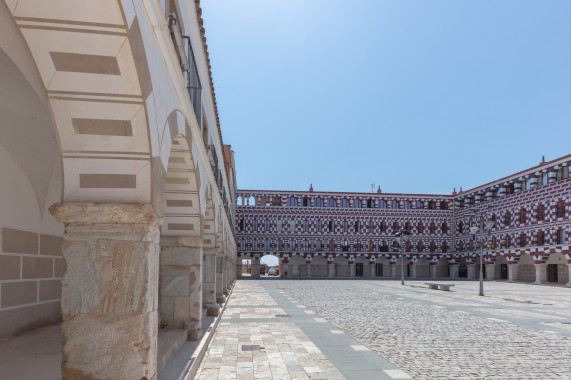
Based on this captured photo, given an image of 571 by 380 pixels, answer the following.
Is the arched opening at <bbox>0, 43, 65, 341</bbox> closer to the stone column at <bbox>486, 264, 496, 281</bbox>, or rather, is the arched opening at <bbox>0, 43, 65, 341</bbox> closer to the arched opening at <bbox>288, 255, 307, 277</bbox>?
the arched opening at <bbox>288, 255, 307, 277</bbox>

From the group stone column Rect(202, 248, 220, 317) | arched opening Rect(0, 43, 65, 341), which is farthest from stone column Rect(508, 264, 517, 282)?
arched opening Rect(0, 43, 65, 341)

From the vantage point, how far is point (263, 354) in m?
7.85

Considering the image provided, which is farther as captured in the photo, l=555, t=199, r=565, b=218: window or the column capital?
l=555, t=199, r=565, b=218: window

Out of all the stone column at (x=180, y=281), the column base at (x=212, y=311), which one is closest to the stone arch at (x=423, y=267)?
the column base at (x=212, y=311)

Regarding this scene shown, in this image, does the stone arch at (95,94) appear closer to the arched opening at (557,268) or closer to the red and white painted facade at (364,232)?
the arched opening at (557,268)

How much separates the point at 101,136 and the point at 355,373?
528 cm

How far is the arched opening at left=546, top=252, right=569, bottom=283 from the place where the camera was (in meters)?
37.3

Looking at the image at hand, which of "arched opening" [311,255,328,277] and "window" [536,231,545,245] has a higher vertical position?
"window" [536,231,545,245]

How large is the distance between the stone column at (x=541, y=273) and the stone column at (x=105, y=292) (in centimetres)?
4121

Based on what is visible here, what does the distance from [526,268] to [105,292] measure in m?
46.8

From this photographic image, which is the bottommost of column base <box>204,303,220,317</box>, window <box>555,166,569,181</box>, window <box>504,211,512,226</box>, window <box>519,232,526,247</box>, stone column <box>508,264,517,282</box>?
stone column <box>508,264,517,282</box>

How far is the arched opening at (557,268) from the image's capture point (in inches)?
1468

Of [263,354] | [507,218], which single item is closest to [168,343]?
[263,354]

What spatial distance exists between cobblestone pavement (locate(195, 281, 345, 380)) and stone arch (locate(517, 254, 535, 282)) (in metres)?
38.4
